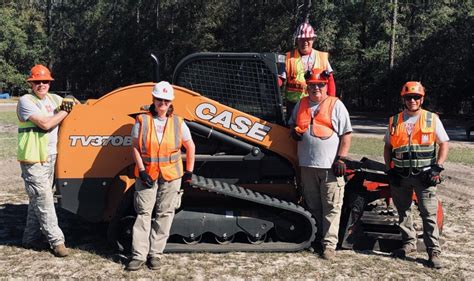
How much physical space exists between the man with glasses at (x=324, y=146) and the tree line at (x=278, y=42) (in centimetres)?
2537

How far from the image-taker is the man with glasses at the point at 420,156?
4641 millimetres

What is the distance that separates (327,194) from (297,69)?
1415 millimetres

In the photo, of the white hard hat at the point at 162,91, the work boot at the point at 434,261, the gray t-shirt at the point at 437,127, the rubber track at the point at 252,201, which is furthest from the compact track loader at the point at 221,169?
the gray t-shirt at the point at 437,127

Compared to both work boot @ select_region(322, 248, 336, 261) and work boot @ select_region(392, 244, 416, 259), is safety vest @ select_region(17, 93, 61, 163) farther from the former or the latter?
work boot @ select_region(392, 244, 416, 259)

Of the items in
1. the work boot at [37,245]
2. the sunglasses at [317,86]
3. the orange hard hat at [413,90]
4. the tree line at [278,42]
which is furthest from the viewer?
the tree line at [278,42]

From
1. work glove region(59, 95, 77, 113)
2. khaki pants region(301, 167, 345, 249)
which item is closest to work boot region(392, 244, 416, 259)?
khaki pants region(301, 167, 345, 249)

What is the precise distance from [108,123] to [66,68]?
46.7 meters

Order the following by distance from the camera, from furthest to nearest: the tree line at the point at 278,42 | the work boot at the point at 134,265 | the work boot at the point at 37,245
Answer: the tree line at the point at 278,42
the work boot at the point at 37,245
the work boot at the point at 134,265

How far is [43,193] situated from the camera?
472 centimetres

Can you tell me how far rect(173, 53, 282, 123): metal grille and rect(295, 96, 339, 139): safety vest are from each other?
1.48 ft

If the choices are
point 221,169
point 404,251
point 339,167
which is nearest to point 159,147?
point 221,169

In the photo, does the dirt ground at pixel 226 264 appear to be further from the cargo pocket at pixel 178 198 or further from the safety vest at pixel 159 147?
the safety vest at pixel 159 147

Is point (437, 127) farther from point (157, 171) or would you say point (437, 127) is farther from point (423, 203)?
point (157, 171)

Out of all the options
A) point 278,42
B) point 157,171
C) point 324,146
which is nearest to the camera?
point 157,171
